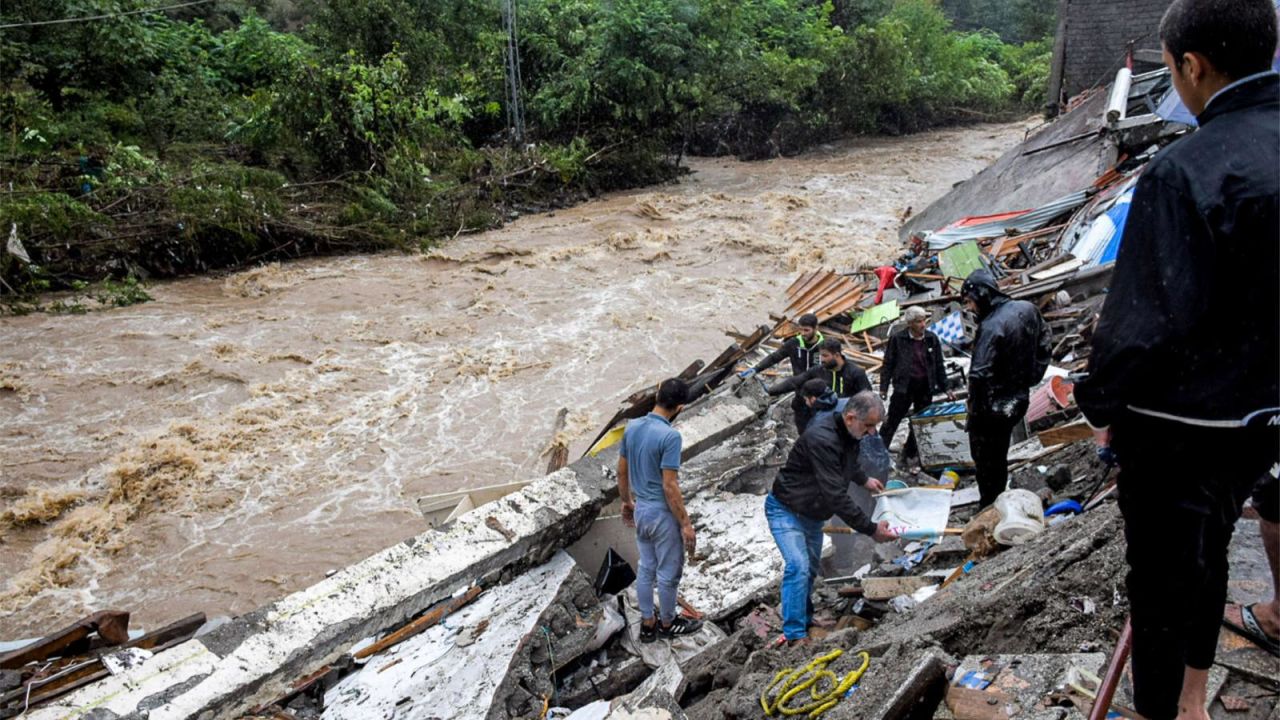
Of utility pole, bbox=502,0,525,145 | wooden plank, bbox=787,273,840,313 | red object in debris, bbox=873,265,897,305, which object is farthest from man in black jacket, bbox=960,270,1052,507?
utility pole, bbox=502,0,525,145

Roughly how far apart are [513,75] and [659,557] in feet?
62.4

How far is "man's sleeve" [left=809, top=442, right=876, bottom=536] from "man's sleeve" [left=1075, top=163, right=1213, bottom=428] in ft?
8.36

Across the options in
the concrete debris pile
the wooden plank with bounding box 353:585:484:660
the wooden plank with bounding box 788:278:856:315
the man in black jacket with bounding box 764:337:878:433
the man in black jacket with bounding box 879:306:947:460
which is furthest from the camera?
the wooden plank with bounding box 788:278:856:315

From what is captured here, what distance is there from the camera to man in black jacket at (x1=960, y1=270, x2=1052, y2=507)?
4922mm

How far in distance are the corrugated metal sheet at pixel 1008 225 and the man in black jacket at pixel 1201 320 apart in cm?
1083

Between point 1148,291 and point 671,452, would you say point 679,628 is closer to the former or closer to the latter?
point 671,452

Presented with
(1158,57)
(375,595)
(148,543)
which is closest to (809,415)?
(375,595)

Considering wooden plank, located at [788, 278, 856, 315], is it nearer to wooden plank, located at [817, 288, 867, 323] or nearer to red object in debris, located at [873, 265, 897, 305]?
wooden plank, located at [817, 288, 867, 323]

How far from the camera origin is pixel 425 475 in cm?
943

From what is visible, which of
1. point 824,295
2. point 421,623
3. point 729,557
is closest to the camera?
point 421,623

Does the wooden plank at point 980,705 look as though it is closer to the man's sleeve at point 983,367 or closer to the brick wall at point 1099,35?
the man's sleeve at point 983,367

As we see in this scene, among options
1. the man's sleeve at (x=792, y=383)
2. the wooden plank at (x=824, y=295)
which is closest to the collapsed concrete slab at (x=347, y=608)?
the man's sleeve at (x=792, y=383)

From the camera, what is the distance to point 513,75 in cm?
2158

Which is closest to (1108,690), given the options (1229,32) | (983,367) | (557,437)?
(1229,32)
